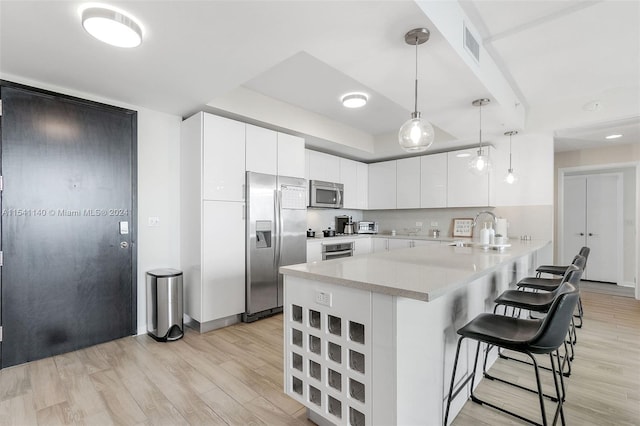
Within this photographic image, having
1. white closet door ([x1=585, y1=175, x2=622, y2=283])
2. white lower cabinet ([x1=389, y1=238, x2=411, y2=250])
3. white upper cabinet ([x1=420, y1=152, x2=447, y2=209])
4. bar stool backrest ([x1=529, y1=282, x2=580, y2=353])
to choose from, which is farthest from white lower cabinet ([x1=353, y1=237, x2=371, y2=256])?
white closet door ([x1=585, y1=175, x2=622, y2=283])

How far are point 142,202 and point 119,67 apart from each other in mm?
1353

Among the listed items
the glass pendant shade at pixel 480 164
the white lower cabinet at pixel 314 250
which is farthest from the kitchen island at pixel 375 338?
the white lower cabinet at pixel 314 250

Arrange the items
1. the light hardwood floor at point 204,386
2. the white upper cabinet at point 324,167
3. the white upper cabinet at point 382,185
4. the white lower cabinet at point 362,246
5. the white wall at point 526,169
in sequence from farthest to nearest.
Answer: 1. the white upper cabinet at point 382,185
2. the white lower cabinet at point 362,246
3. the white upper cabinet at point 324,167
4. the white wall at point 526,169
5. the light hardwood floor at point 204,386

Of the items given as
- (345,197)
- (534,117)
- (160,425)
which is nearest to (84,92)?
(160,425)

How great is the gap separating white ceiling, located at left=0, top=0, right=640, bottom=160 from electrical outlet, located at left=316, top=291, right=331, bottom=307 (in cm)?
153

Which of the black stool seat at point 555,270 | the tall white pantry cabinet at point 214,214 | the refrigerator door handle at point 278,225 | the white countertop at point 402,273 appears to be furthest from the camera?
the refrigerator door handle at point 278,225

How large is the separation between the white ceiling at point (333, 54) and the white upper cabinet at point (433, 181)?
4.80 feet

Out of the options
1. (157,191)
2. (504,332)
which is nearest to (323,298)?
(504,332)

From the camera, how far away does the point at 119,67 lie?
2420mm

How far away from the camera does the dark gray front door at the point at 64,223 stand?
253cm

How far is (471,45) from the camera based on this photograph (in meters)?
2.21

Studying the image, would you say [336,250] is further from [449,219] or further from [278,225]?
[449,219]

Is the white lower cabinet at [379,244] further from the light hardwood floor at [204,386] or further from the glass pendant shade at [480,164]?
the light hardwood floor at [204,386]

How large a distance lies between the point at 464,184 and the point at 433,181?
492mm
